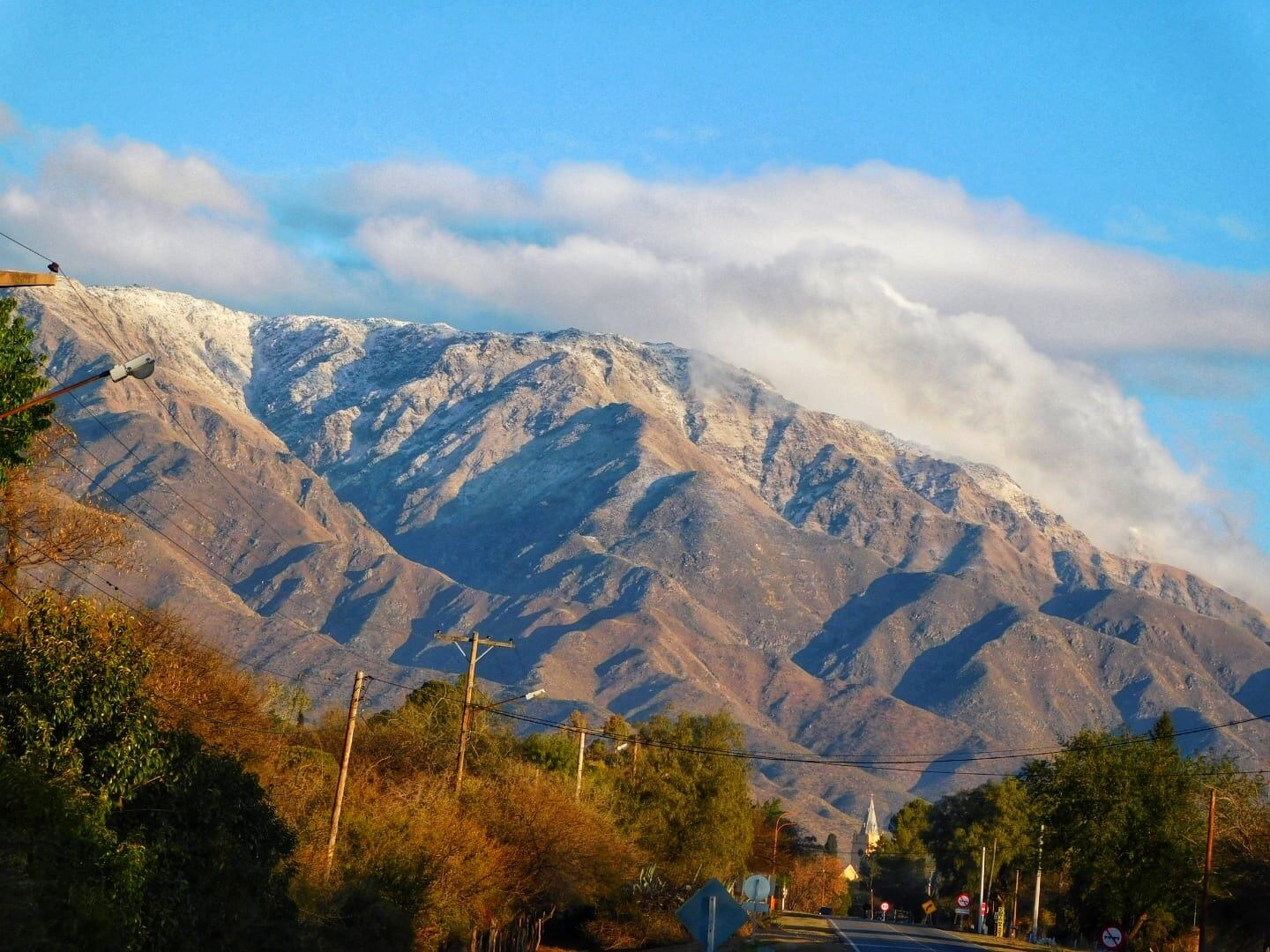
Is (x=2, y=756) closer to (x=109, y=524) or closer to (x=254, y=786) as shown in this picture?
(x=254, y=786)

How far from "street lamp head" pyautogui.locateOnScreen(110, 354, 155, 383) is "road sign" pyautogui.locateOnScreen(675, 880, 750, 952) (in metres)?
14.4

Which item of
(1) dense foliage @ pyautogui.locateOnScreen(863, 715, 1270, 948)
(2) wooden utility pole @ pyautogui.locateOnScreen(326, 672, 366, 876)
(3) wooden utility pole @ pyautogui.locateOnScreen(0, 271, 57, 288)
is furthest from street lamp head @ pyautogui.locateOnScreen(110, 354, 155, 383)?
(1) dense foliage @ pyautogui.locateOnScreen(863, 715, 1270, 948)

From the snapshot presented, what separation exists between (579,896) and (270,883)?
3333 cm

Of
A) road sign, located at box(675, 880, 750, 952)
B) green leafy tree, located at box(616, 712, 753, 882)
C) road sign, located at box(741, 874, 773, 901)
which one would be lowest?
road sign, located at box(675, 880, 750, 952)

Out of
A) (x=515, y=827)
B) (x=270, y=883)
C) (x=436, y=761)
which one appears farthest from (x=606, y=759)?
(x=270, y=883)

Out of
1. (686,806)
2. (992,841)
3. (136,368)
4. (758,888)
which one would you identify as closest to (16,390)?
(136,368)

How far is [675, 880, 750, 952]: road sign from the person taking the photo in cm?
3075

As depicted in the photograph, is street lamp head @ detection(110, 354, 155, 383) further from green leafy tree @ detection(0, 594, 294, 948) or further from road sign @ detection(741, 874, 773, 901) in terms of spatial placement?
road sign @ detection(741, 874, 773, 901)

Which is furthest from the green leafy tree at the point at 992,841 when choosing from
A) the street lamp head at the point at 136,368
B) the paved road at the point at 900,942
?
the street lamp head at the point at 136,368

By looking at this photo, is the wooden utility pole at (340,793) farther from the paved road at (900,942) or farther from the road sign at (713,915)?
the paved road at (900,942)

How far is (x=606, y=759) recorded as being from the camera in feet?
381

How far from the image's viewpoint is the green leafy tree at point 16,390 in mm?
35281

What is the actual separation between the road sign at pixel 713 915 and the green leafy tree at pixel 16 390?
18.3 m

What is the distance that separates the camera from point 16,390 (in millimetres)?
35531
